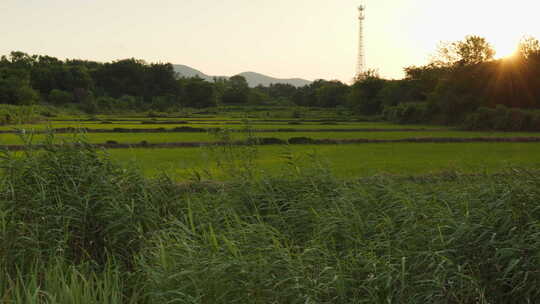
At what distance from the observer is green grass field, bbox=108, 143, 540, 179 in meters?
16.3

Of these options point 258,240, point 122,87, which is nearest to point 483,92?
point 258,240

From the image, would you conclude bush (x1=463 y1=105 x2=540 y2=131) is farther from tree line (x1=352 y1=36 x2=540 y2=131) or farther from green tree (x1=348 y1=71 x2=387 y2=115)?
green tree (x1=348 y1=71 x2=387 y2=115)

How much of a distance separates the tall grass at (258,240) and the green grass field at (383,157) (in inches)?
273

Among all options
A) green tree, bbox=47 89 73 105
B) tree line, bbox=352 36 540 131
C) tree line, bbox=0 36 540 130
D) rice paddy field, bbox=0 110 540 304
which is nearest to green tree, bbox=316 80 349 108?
tree line, bbox=0 36 540 130

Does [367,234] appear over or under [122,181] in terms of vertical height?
under

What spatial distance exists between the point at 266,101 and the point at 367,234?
327 ft

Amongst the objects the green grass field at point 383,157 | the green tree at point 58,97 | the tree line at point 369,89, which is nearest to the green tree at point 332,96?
the tree line at point 369,89

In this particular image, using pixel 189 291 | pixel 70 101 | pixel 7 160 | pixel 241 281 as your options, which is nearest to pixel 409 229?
pixel 241 281

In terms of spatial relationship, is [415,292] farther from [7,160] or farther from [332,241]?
[7,160]

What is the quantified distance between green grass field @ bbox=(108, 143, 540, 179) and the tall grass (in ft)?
22.7

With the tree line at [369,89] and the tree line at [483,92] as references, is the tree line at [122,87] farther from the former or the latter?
the tree line at [483,92]

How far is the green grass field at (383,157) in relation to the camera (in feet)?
53.5

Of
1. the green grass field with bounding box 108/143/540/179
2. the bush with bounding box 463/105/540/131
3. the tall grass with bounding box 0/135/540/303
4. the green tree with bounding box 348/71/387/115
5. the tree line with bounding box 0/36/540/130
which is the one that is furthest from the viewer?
the green tree with bounding box 348/71/387/115

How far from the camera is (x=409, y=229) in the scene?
611cm
